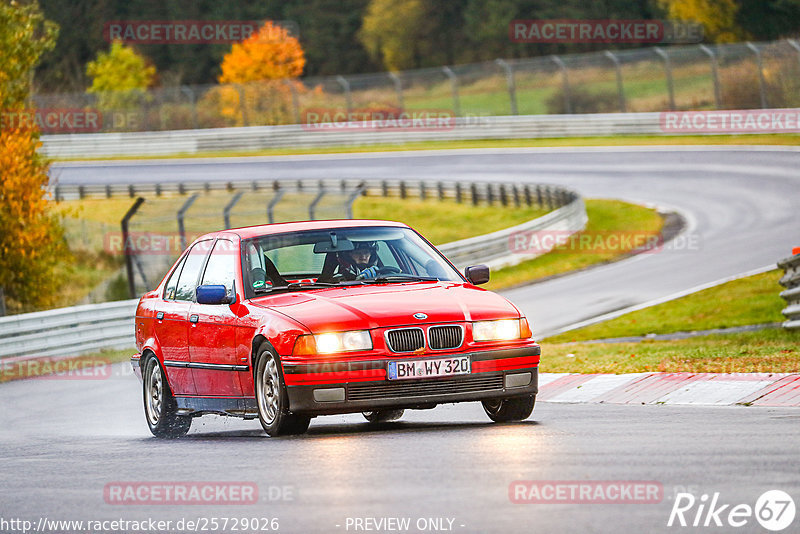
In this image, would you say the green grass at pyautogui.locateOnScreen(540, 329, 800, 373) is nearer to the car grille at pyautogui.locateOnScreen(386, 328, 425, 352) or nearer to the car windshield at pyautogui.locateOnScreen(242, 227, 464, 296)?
the car windshield at pyautogui.locateOnScreen(242, 227, 464, 296)

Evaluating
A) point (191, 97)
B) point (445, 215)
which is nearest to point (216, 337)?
point (445, 215)

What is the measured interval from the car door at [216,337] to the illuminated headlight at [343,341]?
0.88 m

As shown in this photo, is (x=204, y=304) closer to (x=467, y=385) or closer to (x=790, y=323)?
(x=467, y=385)

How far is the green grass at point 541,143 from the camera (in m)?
44.7

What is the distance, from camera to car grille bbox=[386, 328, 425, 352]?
8.67 metres

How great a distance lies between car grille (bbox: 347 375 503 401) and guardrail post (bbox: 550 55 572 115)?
41.1 m

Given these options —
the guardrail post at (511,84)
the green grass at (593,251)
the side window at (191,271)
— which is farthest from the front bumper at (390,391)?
the guardrail post at (511,84)

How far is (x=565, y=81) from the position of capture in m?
50.9

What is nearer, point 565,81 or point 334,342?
point 334,342

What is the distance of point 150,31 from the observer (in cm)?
10888

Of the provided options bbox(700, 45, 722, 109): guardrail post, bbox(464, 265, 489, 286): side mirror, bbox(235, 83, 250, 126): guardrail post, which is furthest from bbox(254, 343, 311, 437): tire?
bbox(235, 83, 250, 126): guardrail post

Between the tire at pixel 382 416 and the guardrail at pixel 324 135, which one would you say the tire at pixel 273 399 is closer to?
the tire at pixel 382 416

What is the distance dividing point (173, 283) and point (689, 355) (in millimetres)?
5393

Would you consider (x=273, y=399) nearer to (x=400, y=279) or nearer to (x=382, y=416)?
(x=400, y=279)
